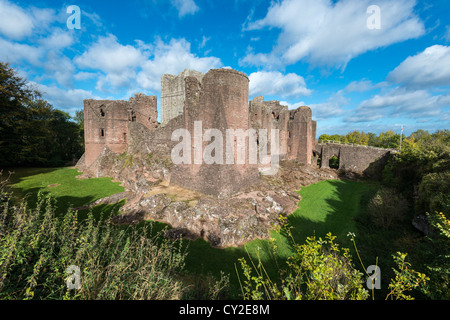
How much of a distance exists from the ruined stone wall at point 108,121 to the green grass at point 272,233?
4.48 metres

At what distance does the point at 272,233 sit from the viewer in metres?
10.2

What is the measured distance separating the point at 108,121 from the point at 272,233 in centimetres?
2250

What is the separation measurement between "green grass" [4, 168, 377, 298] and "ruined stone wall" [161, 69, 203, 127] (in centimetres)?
1174

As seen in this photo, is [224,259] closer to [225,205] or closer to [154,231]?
[225,205]

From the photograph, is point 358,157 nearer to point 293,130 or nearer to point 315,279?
point 293,130

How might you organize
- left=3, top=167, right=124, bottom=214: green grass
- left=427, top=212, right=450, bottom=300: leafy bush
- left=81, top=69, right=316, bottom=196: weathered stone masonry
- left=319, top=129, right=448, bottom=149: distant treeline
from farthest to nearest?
left=319, top=129, right=448, bottom=149: distant treeline → left=3, top=167, right=124, bottom=214: green grass → left=81, top=69, right=316, bottom=196: weathered stone masonry → left=427, top=212, right=450, bottom=300: leafy bush

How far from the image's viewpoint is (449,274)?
3.51 meters

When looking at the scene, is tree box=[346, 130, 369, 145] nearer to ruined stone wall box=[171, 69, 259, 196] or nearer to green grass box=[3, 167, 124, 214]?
ruined stone wall box=[171, 69, 259, 196]

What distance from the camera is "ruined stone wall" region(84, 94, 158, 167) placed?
21.6 metres

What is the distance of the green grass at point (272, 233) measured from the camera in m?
7.66

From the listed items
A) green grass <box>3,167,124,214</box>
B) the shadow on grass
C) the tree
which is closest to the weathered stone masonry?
the shadow on grass

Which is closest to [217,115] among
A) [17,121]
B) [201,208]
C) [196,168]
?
[196,168]

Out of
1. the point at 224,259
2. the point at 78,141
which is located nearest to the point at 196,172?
the point at 224,259
